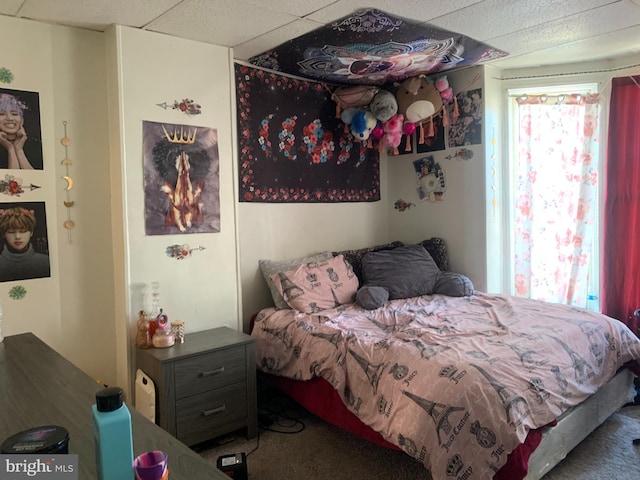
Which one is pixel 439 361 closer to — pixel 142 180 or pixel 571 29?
pixel 142 180

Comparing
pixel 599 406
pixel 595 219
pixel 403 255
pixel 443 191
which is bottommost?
pixel 599 406

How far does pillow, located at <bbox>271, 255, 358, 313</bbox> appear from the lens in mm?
3055

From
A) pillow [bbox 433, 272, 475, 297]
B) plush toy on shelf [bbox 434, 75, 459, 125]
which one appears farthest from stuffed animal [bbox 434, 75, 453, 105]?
pillow [bbox 433, 272, 475, 297]

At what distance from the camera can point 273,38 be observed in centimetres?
271

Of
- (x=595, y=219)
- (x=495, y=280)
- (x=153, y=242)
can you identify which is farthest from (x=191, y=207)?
(x=595, y=219)

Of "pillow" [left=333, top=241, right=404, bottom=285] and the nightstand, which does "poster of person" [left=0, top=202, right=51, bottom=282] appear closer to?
the nightstand

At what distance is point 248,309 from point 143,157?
1.23 meters

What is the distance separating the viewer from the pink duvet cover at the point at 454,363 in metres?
1.84

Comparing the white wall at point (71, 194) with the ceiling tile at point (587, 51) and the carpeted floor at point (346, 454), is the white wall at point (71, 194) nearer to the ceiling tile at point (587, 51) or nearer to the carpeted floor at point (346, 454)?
the carpeted floor at point (346, 454)

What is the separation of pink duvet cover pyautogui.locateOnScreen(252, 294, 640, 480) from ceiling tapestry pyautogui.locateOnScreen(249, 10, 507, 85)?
1596 millimetres

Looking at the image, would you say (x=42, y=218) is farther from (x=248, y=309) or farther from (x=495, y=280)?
(x=495, y=280)

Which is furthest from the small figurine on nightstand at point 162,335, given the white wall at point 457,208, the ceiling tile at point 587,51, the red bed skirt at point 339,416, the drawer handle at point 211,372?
the ceiling tile at point 587,51

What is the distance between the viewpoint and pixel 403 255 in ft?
11.6

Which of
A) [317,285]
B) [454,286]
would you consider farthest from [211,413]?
[454,286]
